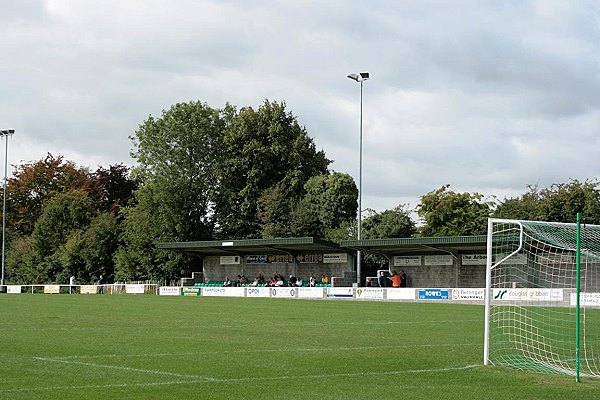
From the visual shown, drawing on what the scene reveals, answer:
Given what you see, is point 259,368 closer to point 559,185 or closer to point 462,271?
point 462,271

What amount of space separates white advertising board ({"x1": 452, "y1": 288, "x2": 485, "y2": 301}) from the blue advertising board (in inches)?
19.8

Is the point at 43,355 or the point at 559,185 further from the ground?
the point at 559,185

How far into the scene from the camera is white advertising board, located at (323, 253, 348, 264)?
190ft

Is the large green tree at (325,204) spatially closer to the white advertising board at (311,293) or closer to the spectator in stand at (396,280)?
the white advertising board at (311,293)

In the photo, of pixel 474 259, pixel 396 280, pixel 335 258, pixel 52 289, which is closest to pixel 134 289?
pixel 52 289

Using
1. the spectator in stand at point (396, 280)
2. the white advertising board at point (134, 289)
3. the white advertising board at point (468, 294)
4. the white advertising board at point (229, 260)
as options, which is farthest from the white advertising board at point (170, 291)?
the white advertising board at point (468, 294)

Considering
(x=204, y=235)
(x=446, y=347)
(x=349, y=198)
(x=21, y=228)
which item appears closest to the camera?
(x=446, y=347)

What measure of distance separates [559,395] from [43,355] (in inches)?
353

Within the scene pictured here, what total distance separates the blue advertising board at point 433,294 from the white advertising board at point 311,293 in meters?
7.10

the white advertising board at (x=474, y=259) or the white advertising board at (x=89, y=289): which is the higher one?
the white advertising board at (x=474, y=259)

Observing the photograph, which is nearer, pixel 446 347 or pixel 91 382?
pixel 91 382

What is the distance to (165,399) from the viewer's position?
1021cm

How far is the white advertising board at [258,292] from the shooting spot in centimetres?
5334

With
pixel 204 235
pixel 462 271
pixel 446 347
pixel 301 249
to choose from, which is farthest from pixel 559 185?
pixel 446 347
